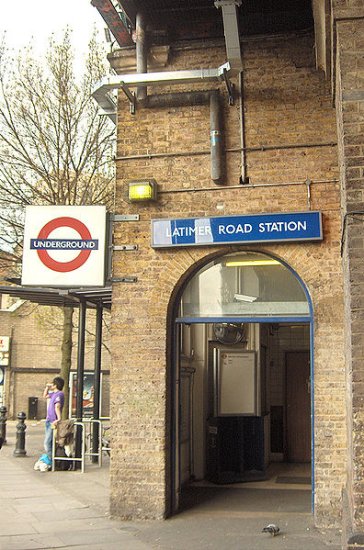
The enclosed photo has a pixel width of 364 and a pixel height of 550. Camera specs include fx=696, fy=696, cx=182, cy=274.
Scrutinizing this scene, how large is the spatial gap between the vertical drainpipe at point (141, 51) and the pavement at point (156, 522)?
5.85m

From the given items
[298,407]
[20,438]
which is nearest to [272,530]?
[298,407]

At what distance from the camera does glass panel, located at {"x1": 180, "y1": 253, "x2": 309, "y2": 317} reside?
954 centimetres

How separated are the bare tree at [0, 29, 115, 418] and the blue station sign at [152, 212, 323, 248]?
9.96 metres

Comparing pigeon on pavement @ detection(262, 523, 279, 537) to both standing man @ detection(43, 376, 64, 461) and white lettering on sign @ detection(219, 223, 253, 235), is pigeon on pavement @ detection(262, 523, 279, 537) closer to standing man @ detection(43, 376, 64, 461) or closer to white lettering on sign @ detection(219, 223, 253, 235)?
white lettering on sign @ detection(219, 223, 253, 235)

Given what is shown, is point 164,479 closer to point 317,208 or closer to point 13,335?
point 317,208

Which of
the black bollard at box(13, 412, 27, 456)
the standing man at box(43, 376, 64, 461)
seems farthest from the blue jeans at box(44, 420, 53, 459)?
the black bollard at box(13, 412, 27, 456)

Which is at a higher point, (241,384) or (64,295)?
(64,295)

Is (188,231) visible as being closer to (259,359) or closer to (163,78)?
(163,78)

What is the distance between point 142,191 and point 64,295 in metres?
4.09

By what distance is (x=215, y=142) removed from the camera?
9.62 meters

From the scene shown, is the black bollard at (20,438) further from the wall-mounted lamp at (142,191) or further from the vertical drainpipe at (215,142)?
the vertical drainpipe at (215,142)

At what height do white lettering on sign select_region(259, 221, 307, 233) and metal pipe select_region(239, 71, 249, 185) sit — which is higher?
metal pipe select_region(239, 71, 249, 185)

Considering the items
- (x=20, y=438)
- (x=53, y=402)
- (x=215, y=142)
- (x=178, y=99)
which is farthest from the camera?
(x=20, y=438)

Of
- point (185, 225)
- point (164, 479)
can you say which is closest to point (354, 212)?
point (185, 225)
